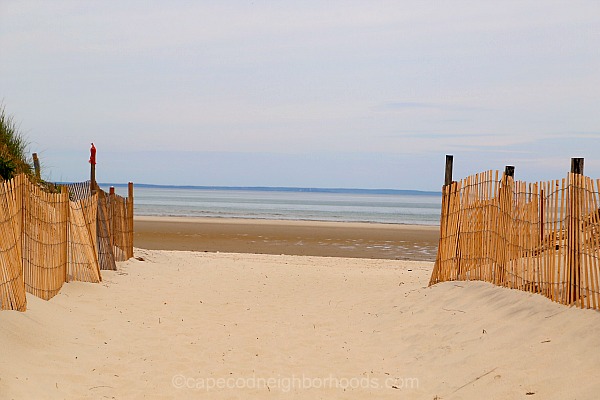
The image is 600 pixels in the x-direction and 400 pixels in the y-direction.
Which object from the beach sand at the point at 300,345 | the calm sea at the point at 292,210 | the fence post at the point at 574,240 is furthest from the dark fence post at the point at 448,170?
the calm sea at the point at 292,210

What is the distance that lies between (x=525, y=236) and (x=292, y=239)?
15052 millimetres

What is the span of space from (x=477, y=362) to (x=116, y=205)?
7.67 m

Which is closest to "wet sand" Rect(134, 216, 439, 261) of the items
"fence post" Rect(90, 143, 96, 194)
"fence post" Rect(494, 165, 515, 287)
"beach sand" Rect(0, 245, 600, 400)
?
"fence post" Rect(90, 143, 96, 194)

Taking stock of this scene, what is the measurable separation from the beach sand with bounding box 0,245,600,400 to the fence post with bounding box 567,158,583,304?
0.54ft

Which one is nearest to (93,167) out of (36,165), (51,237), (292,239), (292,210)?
(36,165)

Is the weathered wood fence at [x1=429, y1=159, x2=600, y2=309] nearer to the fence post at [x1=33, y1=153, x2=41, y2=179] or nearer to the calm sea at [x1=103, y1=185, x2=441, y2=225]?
Result: the fence post at [x1=33, y1=153, x2=41, y2=179]

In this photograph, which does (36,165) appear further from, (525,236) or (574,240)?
(574,240)

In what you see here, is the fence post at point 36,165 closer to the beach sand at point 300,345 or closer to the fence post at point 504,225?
the beach sand at point 300,345

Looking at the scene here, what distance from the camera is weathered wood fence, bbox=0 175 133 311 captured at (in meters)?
5.54

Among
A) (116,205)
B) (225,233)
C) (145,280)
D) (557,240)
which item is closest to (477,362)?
(557,240)

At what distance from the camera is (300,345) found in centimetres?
629

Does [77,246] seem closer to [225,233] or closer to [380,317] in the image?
[380,317]

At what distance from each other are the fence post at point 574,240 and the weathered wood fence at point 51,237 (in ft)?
15.3

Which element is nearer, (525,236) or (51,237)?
(525,236)
